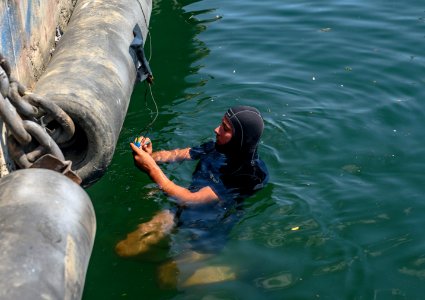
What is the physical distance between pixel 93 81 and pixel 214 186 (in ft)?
4.30

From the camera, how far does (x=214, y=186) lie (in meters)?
5.78

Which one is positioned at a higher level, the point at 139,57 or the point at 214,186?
the point at 139,57

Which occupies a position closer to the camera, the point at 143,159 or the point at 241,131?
the point at 143,159

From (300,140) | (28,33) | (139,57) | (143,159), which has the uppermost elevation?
(28,33)

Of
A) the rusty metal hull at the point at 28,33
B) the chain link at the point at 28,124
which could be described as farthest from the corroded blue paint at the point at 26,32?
the chain link at the point at 28,124

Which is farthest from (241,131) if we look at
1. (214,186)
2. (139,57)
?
(139,57)

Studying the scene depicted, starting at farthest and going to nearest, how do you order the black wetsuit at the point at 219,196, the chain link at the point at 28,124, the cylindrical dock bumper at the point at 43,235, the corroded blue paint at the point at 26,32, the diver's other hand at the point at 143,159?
the black wetsuit at the point at 219,196, the diver's other hand at the point at 143,159, the corroded blue paint at the point at 26,32, the chain link at the point at 28,124, the cylindrical dock bumper at the point at 43,235

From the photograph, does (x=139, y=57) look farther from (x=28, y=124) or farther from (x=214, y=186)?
(x=28, y=124)

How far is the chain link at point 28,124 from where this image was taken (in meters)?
4.22

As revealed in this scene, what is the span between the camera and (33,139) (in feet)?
14.8

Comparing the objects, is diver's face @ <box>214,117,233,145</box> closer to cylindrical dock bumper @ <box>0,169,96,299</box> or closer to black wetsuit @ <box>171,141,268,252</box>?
black wetsuit @ <box>171,141,268,252</box>

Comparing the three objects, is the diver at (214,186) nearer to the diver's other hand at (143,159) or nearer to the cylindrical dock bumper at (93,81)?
the diver's other hand at (143,159)

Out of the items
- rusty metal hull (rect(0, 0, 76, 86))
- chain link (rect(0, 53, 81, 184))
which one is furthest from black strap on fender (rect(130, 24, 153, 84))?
chain link (rect(0, 53, 81, 184))

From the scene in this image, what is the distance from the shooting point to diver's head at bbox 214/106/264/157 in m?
5.64
